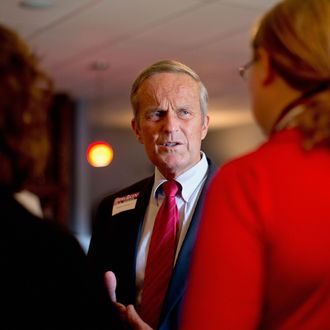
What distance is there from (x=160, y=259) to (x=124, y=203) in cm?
32

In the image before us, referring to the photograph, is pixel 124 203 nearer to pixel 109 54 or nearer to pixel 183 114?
pixel 183 114

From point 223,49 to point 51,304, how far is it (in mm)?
5233

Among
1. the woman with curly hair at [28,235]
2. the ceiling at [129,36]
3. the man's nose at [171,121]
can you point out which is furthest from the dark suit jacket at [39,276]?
the ceiling at [129,36]

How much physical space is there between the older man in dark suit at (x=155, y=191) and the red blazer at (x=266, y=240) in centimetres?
68

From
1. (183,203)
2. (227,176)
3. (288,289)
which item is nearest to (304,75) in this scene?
(227,176)

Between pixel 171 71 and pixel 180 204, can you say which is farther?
pixel 171 71

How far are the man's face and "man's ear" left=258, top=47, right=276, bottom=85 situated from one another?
0.87 metres

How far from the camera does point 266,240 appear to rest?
3.60ft

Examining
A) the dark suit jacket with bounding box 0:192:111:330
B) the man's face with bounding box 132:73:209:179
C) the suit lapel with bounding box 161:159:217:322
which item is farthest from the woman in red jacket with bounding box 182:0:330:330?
the man's face with bounding box 132:73:209:179

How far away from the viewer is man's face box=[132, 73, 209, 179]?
6.68 ft

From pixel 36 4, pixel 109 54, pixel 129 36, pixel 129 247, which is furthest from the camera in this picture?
pixel 109 54

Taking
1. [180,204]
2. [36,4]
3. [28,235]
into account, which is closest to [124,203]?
[180,204]

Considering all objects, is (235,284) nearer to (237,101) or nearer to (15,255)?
(15,255)

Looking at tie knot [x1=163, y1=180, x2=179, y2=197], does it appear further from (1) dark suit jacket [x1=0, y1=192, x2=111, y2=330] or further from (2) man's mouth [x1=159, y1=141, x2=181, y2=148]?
(1) dark suit jacket [x1=0, y1=192, x2=111, y2=330]
